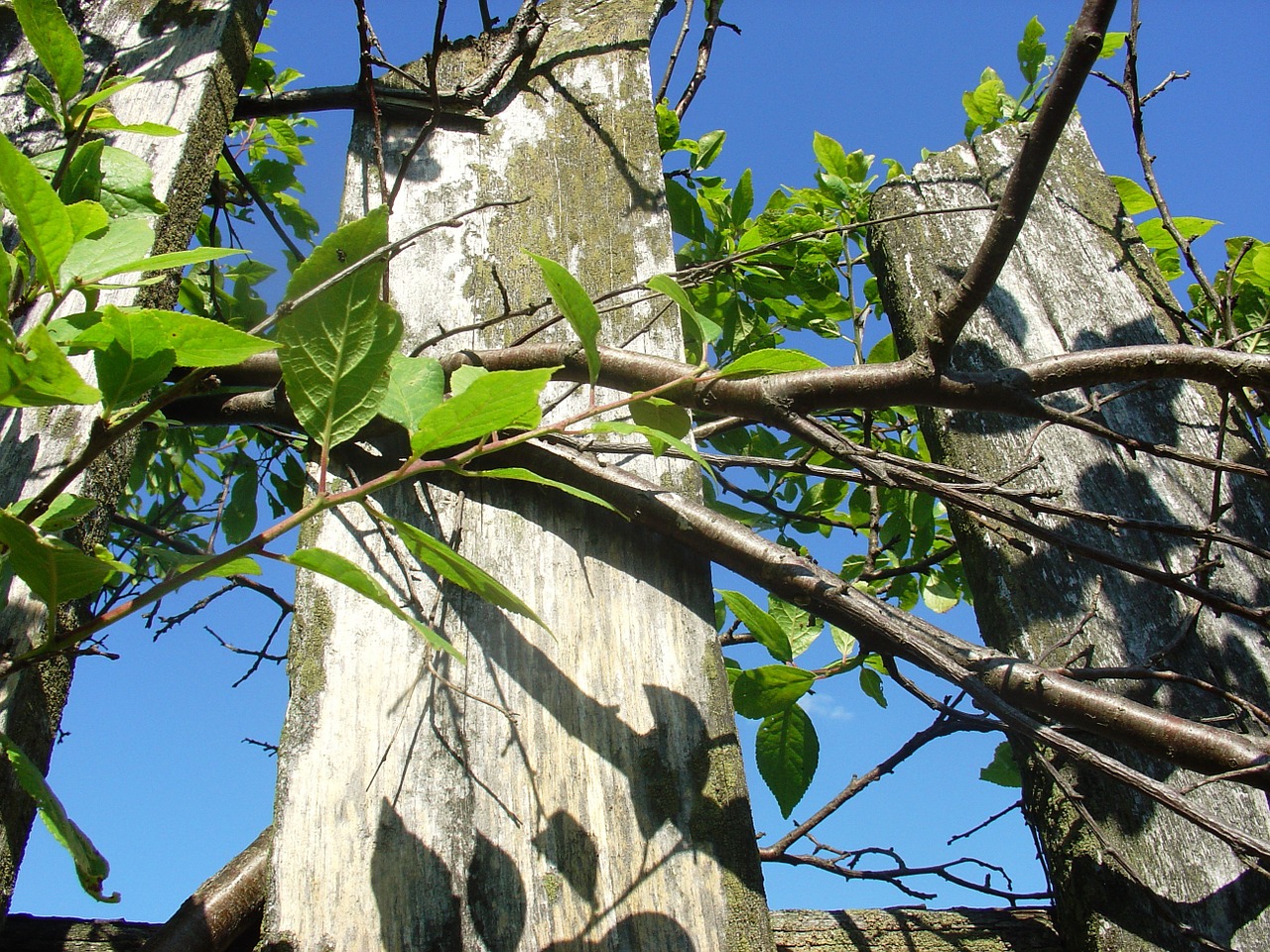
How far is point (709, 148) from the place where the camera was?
8.66 feet

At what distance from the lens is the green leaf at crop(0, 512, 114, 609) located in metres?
0.69

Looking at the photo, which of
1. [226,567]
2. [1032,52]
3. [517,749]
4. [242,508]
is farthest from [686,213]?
[226,567]

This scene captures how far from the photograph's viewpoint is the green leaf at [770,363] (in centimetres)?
95

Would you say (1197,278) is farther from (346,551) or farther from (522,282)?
(346,551)

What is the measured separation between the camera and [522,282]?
1601mm

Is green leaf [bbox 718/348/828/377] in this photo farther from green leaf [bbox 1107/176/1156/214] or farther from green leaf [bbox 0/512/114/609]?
green leaf [bbox 1107/176/1156/214]

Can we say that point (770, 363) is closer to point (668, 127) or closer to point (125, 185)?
point (125, 185)

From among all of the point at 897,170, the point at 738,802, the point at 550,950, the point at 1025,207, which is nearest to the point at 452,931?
the point at 550,950

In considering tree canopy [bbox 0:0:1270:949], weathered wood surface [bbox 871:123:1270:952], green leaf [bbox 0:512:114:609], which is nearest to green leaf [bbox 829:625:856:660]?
tree canopy [bbox 0:0:1270:949]

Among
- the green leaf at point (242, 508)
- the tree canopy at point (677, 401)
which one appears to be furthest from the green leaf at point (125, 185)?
the green leaf at point (242, 508)

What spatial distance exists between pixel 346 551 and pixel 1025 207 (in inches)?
40.3

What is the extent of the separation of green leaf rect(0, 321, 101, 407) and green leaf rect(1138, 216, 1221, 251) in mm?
2098

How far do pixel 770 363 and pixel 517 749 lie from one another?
0.59 m

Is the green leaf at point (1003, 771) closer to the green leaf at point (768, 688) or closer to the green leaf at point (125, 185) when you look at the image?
the green leaf at point (768, 688)
